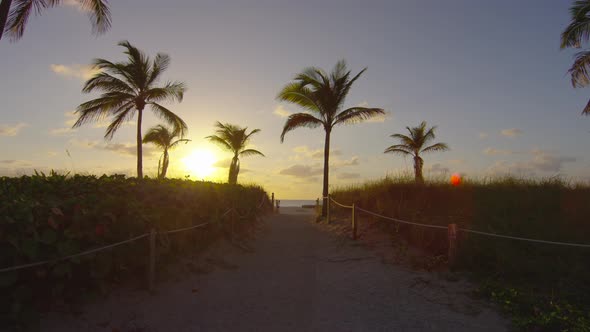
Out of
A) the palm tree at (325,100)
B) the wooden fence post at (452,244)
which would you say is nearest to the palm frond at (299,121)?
the palm tree at (325,100)

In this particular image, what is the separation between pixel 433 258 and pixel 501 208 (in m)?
3.14

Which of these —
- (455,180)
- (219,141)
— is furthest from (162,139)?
(455,180)

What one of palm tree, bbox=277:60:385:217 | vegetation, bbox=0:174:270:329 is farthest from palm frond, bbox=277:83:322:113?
vegetation, bbox=0:174:270:329

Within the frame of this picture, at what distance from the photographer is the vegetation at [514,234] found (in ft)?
19.7

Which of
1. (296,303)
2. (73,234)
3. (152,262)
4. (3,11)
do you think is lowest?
(296,303)

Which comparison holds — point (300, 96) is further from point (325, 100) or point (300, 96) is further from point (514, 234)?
point (514, 234)

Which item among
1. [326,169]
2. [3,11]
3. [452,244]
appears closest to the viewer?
[452,244]

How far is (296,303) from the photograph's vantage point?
21.6 feet

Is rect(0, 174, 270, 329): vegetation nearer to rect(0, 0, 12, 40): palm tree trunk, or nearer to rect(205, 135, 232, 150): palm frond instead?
rect(0, 0, 12, 40): palm tree trunk

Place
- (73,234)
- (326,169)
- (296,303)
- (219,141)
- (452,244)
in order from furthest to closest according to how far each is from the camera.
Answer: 1. (219,141)
2. (326,169)
3. (452,244)
4. (296,303)
5. (73,234)

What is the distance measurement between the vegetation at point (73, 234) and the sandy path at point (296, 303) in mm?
381

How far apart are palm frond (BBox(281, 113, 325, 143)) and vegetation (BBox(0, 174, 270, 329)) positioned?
10110mm

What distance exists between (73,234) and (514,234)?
8.80m

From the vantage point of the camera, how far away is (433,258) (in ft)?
27.2
